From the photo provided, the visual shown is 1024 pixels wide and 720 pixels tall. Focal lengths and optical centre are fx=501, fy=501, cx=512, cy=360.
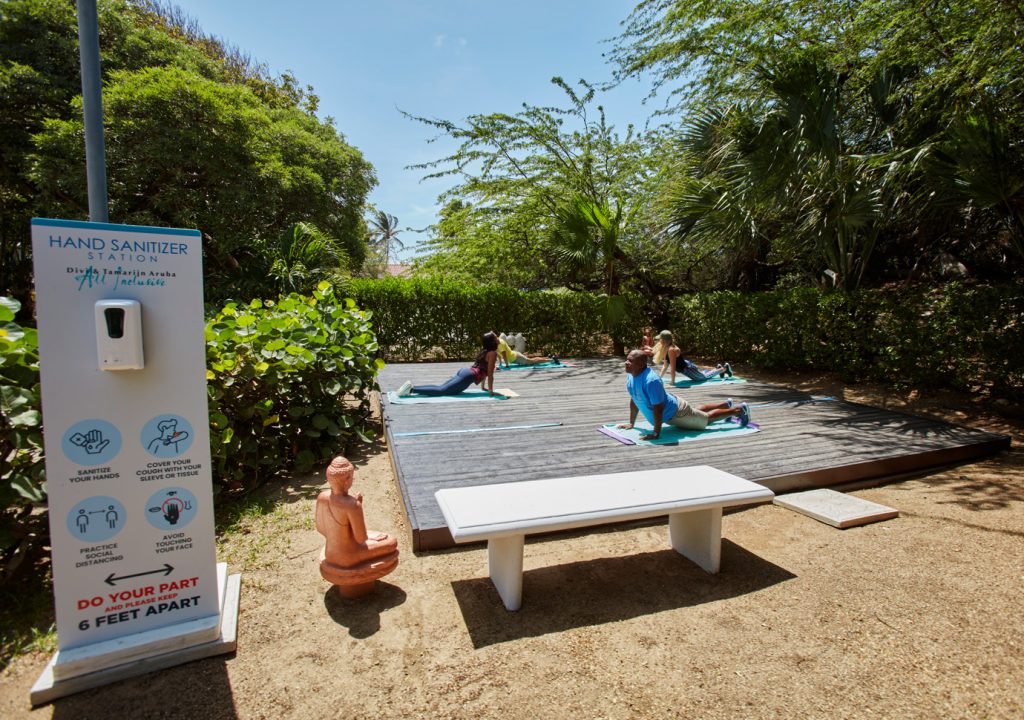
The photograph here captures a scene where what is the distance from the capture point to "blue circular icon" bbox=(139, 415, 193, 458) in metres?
2.02

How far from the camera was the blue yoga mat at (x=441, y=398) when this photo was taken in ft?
21.8

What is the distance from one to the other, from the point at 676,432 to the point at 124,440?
4.63 m

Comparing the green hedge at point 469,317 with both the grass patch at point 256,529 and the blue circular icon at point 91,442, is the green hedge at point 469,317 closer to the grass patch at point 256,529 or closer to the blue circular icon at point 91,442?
the grass patch at point 256,529

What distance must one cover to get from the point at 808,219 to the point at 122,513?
949 cm

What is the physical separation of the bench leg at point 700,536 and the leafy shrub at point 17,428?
3333 millimetres

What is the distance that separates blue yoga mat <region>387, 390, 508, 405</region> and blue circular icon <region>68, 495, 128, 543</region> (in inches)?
179

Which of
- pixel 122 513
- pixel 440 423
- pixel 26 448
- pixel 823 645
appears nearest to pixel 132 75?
pixel 440 423

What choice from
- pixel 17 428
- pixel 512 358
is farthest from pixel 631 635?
pixel 512 358

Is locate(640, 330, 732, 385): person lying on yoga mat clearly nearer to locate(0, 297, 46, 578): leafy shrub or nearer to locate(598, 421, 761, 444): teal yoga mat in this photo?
locate(598, 421, 761, 444): teal yoga mat

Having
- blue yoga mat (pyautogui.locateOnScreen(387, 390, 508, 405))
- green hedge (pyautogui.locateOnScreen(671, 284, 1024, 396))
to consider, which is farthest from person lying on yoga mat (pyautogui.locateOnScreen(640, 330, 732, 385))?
blue yoga mat (pyautogui.locateOnScreen(387, 390, 508, 405))

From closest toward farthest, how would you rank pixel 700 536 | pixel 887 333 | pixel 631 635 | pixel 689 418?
pixel 631 635 → pixel 700 536 → pixel 689 418 → pixel 887 333

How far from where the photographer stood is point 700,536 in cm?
298

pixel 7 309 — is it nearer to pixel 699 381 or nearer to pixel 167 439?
pixel 167 439

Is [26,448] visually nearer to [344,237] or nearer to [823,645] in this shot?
[823,645]
